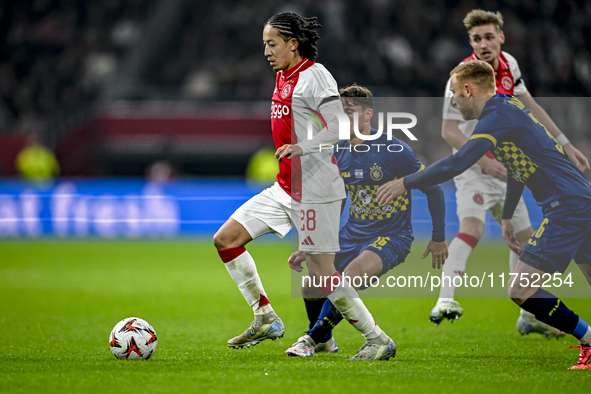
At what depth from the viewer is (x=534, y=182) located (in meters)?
4.48

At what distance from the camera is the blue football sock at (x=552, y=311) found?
4309 millimetres

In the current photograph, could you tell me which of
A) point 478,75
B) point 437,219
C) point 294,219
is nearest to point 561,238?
point 437,219

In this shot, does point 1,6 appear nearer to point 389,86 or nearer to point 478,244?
point 389,86

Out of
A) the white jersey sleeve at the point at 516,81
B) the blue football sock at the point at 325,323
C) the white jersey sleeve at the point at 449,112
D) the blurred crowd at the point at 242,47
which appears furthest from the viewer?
the blurred crowd at the point at 242,47

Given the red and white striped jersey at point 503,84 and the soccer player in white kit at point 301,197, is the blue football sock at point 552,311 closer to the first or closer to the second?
the soccer player in white kit at point 301,197

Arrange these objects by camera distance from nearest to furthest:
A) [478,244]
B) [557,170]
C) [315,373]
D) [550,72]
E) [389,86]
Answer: [315,373]
[557,170]
[478,244]
[550,72]
[389,86]

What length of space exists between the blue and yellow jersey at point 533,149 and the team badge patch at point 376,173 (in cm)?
83

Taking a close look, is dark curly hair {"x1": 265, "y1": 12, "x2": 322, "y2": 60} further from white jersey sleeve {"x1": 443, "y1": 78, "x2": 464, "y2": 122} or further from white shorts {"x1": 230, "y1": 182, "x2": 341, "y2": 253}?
white jersey sleeve {"x1": 443, "y1": 78, "x2": 464, "y2": 122}

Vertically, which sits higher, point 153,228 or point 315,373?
point 315,373

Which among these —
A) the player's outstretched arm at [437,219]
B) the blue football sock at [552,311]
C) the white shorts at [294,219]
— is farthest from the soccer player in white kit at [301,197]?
the blue football sock at [552,311]

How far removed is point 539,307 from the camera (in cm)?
431

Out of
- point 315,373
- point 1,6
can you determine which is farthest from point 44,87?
point 315,373

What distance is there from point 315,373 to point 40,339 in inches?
94.8

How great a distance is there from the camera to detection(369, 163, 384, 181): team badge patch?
506 cm
